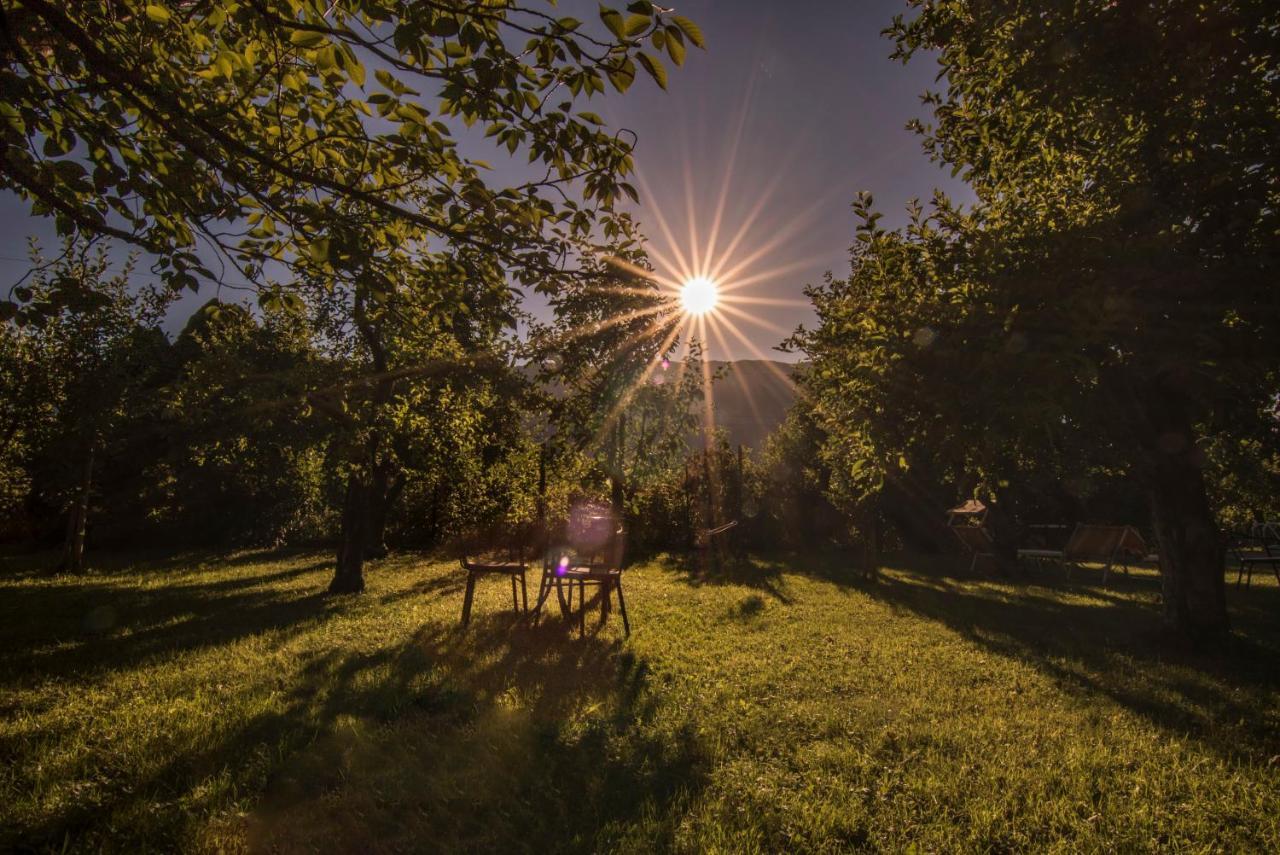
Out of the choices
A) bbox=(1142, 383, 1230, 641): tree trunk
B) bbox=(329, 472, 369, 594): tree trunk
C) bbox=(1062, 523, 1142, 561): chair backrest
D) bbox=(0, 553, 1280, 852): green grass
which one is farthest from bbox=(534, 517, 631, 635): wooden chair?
bbox=(1062, 523, 1142, 561): chair backrest

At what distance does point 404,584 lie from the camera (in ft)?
44.4

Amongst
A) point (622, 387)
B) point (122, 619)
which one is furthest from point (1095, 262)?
point (122, 619)

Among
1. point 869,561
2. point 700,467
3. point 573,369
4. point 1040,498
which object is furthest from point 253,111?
point 1040,498

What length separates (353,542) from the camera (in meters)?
12.5

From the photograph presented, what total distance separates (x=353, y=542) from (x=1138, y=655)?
1366 centimetres

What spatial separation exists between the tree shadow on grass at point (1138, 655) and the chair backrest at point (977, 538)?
4.76 metres

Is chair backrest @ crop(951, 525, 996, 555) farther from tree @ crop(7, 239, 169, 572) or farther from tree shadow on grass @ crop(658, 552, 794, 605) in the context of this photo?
tree @ crop(7, 239, 169, 572)

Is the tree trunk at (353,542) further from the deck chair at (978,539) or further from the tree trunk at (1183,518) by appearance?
the deck chair at (978,539)

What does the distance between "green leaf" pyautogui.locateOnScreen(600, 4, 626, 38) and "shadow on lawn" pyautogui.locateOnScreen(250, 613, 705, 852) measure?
4.00 meters

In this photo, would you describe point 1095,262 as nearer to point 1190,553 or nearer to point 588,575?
→ point 1190,553

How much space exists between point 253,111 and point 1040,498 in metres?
30.8

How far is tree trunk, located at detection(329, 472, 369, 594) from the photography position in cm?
→ 1223

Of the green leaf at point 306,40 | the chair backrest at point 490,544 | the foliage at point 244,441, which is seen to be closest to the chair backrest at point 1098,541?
the chair backrest at point 490,544

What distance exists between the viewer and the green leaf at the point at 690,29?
2309mm
